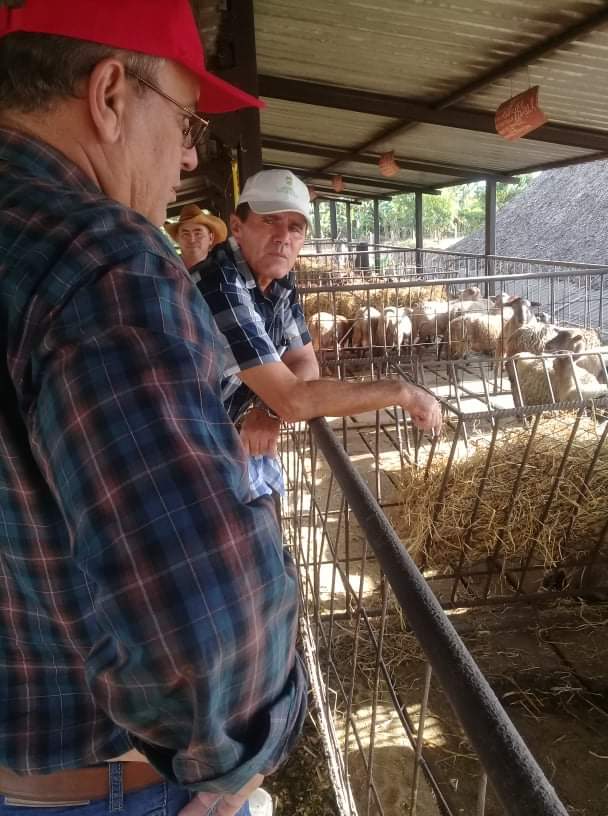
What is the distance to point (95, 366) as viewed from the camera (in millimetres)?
587

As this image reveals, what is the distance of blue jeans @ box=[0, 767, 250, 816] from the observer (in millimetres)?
938

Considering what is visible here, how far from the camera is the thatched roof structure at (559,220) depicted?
1041 inches

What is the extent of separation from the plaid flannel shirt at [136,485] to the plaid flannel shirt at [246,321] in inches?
49.4

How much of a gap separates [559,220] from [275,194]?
1177 inches

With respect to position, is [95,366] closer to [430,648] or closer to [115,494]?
[115,494]

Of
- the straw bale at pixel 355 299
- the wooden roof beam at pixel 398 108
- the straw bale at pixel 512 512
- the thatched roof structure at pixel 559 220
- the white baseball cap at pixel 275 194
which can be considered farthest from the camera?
the thatched roof structure at pixel 559 220

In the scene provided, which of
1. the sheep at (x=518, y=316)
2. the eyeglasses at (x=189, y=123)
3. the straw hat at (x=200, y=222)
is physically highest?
the straw hat at (x=200, y=222)

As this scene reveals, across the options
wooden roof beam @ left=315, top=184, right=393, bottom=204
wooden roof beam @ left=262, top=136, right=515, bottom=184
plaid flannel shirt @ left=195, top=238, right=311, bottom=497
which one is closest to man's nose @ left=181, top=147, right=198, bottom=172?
plaid flannel shirt @ left=195, top=238, right=311, bottom=497

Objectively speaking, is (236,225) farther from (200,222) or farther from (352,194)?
(352,194)

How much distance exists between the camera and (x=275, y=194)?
2.38m

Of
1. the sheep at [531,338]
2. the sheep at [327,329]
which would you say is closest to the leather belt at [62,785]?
the sheep at [531,338]

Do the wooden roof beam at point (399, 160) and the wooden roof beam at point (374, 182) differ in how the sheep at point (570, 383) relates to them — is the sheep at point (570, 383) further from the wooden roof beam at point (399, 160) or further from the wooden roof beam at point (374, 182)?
the wooden roof beam at point (374, 182)

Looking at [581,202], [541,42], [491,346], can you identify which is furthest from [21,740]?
[581,202]

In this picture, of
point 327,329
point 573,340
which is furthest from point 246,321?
point 327,329
